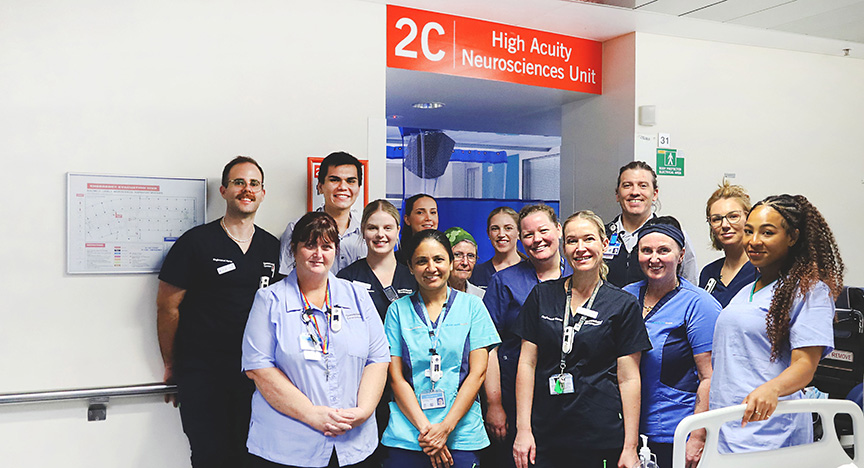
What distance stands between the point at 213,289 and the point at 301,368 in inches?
31.6

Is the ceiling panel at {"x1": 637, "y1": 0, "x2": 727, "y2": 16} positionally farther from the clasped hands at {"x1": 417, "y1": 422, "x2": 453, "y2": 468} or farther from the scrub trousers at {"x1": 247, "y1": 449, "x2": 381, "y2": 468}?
the scrub trousers at {"x1": 247, "y1": 449, "x2": 381, "y2": 468}

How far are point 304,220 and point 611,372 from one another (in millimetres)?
1322

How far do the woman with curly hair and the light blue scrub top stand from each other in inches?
50.1

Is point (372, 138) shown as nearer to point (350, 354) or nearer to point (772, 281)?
point (350, 354)

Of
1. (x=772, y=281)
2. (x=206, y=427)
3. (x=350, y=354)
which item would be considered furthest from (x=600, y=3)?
(x=206, y=427)

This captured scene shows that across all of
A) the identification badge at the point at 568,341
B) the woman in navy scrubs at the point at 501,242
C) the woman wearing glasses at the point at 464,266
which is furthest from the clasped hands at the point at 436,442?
the woman in navy scrubs at the point at 501,242

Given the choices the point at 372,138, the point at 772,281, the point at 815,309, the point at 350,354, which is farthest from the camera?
the point at 372,138

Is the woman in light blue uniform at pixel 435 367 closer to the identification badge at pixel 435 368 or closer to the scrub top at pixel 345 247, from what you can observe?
the identification badge at pixel 435 368

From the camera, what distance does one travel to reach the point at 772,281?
2416 mm

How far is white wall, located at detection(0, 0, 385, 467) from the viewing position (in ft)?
10.1

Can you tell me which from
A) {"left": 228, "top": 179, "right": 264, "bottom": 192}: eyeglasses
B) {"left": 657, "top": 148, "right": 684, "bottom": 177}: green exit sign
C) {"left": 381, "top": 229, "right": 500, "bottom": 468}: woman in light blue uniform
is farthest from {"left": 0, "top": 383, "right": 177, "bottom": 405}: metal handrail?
{"left": 657, "top": 148, "right": 684, "bottom": 177}: green exit sign

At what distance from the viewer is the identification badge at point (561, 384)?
261 centimetres

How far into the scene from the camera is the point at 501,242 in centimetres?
363

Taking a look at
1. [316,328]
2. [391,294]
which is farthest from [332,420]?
[391,294]
